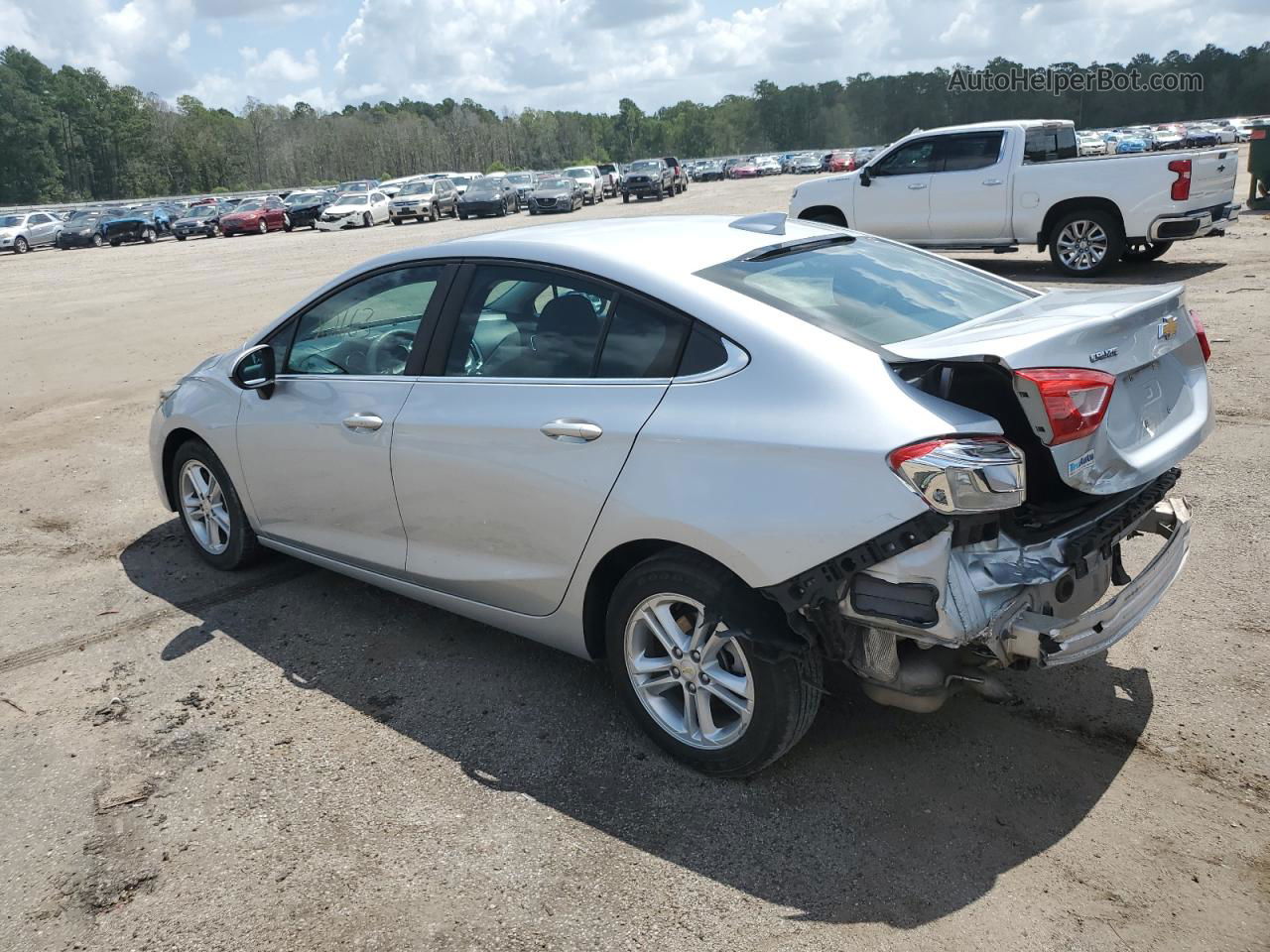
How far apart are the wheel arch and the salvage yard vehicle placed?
9.62 metres

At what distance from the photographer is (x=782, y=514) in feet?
9.45

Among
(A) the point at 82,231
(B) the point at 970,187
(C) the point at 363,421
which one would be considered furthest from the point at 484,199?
(C) the point at 363,421

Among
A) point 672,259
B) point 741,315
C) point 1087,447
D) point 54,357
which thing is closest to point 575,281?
point 672,259

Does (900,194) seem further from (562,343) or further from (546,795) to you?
(546,795)

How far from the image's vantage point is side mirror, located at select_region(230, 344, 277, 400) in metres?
4.61

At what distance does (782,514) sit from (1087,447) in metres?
0.89

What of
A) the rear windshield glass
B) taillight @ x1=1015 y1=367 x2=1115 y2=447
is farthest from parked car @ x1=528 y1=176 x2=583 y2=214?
Answer: taillight @ x1=1015 y1=367 x2=1115 y2=447

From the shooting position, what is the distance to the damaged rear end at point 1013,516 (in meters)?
2.74

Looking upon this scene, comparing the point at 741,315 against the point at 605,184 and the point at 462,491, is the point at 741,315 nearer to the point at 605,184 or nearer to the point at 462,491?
the point at 462,491

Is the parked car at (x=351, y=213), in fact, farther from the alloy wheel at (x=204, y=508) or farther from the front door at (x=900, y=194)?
the alloy wheel at (x=204, y=508)

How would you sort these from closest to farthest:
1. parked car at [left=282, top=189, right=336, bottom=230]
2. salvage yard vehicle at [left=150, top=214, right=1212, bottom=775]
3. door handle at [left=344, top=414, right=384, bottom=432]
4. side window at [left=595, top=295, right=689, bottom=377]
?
salvage yard vehicle at [left=150, top=214, right=1212, bottom=775] < side window at [left=595, top=295, right=689, bottom=377] < door handle at [left=344, top=414, right=384, bottom=432] < parked car at [left=282, top=189, right=336, bottom=230]

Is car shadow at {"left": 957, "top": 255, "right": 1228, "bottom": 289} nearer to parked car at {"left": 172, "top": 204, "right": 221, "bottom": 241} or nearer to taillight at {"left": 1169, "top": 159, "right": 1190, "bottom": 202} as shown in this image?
taillight at {"left": 1169, "top": 159, "right": 1190, "bottom": 202}

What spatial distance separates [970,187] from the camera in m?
13.8
